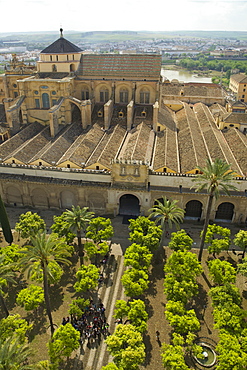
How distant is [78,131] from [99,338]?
1624 inches

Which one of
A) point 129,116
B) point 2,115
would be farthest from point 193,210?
point 2,115

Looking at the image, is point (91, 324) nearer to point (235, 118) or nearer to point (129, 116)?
point (129, 116)

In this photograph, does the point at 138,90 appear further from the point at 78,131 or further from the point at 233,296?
the point at 233,296

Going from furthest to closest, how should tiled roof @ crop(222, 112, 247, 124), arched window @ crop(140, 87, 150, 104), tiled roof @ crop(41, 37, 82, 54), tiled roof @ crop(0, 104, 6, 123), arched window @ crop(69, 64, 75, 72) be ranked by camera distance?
tiled roof @ crop(222, 112, 247, 124)
arched window @ crop(69, 64, 75, 72)
tiled roof @ crop(41, 37, 82, 54)
tiled roof @ crop(0, 104, 6, 123)
arched window @ crop(140, 87, 150, 104)

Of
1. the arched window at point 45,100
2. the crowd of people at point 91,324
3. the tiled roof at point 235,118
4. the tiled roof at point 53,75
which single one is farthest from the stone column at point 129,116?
the crowd of people at point 91,324

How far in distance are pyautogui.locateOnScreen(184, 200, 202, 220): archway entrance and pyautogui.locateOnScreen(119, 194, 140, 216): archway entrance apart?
8.04 m

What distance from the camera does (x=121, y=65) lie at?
70.4m

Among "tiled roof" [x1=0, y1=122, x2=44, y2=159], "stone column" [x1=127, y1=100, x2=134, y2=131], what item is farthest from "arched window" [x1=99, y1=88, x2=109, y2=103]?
"tiled roof" [x1=0, y1=122, x2=44, y2=159]

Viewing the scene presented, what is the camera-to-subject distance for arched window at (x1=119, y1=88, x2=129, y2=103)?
68.9 metres

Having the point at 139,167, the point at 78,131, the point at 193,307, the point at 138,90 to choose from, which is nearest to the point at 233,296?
the point at 193,307

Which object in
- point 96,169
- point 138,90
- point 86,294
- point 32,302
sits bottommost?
point 86,294

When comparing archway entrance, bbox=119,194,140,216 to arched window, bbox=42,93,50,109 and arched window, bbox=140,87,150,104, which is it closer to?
arched window, bbox=140,87,150,104

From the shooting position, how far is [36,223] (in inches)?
1655

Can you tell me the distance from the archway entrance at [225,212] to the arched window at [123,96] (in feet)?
109
